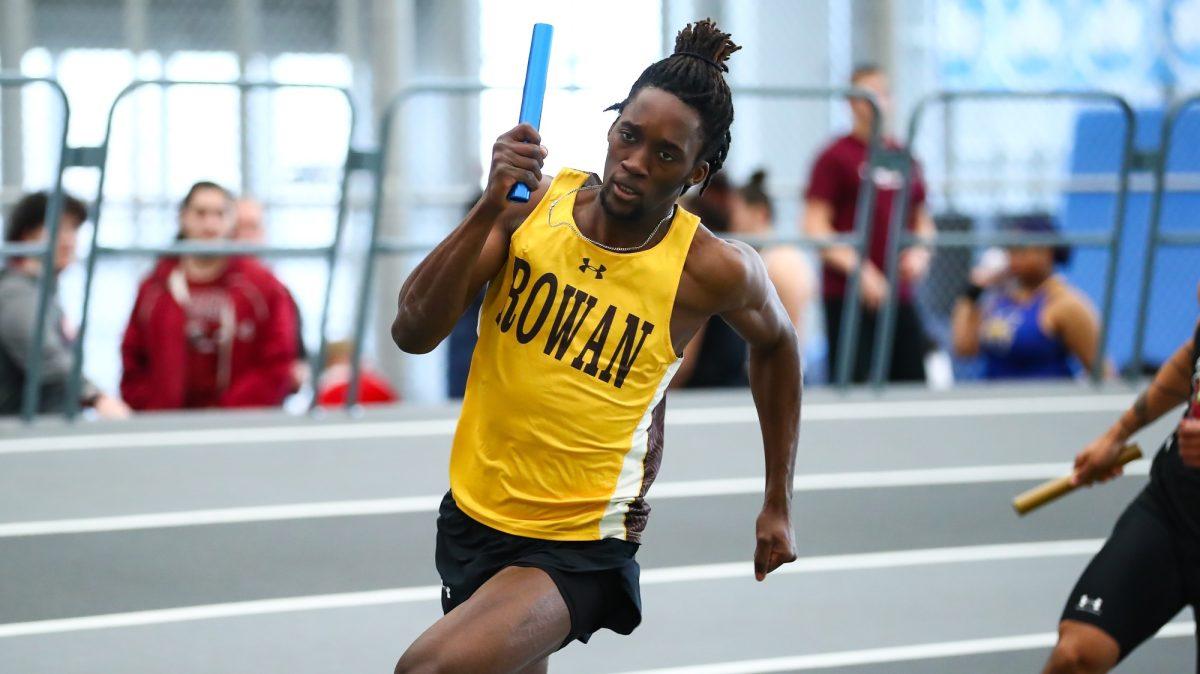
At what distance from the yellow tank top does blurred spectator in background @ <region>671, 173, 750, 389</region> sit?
3826 millimetres

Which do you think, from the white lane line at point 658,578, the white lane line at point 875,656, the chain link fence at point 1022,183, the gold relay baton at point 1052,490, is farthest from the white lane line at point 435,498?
the chain link fence at point 1022,183

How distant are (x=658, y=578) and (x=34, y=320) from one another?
2.50 m

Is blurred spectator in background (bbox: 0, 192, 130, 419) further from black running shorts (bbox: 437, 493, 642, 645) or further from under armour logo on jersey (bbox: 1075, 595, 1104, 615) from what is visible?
under armour logo on jersey (bbox: 1075, 595, 1104, 615)

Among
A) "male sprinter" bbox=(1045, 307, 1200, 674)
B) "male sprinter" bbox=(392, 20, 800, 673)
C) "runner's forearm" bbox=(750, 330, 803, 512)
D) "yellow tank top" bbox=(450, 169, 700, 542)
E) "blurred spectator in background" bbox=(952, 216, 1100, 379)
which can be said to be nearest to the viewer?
"male sprinter" bbox=(392, 20, 800, 673)

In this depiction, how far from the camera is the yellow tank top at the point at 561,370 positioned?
122 inches

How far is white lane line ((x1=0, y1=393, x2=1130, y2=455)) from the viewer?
5.79 metres

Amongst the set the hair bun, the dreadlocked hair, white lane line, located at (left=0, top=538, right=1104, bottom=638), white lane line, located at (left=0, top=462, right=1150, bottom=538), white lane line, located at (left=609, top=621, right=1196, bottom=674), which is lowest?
white lane line, located at (left=609, top=621, right=1196, bottom=674)

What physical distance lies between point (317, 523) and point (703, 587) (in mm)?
1375

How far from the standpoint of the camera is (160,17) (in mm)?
9031

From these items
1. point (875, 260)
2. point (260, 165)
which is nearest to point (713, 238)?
point (875, 260)

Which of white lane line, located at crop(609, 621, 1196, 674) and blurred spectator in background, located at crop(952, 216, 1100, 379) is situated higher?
blurred spectator in background, located at crop(952, 216, 1100, 379)

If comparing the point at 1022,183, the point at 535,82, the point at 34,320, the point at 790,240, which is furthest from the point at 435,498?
the point at 1022,183

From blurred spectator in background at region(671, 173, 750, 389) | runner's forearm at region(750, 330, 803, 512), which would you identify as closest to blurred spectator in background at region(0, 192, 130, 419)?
blurred spectator in background at region(671, 173, 750, 389)

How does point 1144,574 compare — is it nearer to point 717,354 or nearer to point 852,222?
point 717,354
